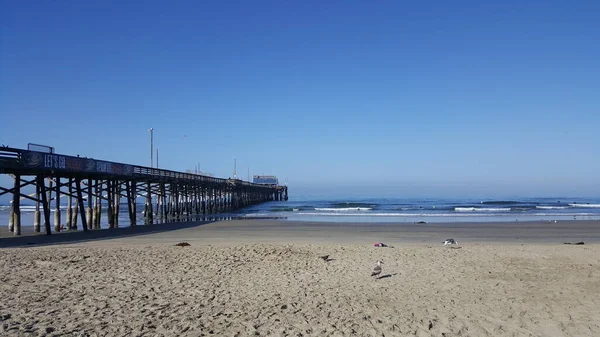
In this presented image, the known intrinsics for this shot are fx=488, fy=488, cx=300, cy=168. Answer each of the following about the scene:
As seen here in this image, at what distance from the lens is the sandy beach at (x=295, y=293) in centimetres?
663

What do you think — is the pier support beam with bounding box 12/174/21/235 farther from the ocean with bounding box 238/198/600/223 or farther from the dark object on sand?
the ocean with bounding box 238/198/600/223

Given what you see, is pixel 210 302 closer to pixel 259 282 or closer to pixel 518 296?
pixel 259 282

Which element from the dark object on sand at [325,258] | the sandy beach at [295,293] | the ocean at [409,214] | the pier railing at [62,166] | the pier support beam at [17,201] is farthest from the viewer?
the ocean at [409,214]

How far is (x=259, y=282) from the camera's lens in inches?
382

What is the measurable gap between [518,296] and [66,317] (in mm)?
7399

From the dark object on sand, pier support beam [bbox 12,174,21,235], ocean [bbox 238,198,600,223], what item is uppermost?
pier support beam [bbox 12,174,21,235]

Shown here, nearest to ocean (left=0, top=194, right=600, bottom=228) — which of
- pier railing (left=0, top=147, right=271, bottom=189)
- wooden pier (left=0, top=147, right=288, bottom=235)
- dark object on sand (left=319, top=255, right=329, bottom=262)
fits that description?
wooden pier (left=0, top=147, right=288, bottom=235)

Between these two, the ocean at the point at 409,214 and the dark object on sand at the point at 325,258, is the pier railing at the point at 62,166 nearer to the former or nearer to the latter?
the ocean at the point at 409,214

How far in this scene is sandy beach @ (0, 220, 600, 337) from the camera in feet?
21.7

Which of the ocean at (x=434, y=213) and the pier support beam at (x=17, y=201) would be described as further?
the ocean at (x=434, y=213)

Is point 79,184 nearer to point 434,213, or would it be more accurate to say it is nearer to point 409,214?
point 409,214

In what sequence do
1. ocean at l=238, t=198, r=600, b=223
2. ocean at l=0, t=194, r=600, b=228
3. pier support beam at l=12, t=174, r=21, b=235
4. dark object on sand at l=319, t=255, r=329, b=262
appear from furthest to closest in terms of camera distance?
ocean at l=238, t=198, r=600, b=223 < ocean at l=0, t=194, r=600, b=228 < pier support beam at l=12, t=174, r=21, b=235 < dark object on sand at l=319, t=255, r=329, b=262

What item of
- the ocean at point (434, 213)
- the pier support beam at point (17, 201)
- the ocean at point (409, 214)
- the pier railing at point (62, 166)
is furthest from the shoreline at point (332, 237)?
the ocean at point (434, 213)

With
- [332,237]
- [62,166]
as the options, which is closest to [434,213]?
[332,237]
